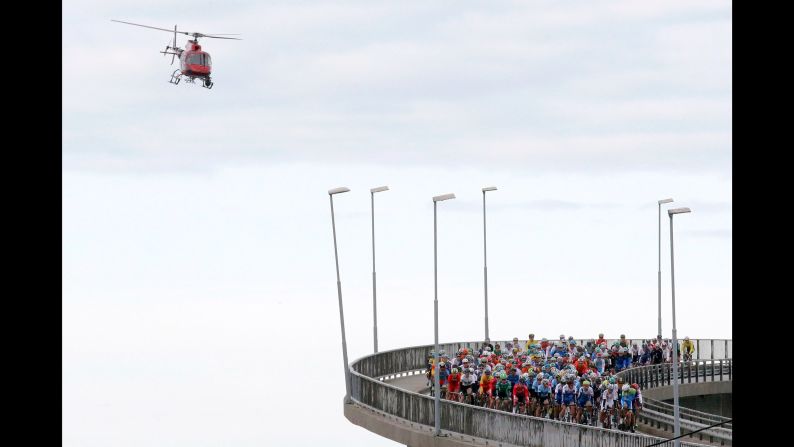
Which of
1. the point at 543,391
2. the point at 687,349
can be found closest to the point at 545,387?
the point at 543,391

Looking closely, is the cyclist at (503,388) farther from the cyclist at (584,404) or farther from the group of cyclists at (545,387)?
the cyclist at (584,404)

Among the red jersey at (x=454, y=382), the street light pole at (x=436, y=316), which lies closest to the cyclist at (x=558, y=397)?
the street light pole at (x=436, y=316)

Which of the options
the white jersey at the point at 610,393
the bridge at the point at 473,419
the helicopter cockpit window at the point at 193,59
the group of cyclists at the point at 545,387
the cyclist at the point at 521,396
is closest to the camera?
the bridge at the point at 473,419

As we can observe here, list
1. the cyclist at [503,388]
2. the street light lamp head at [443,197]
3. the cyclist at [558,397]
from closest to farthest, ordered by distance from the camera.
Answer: the cyclist at [558,397] < the cyclist at [503,388] < the street light lamp head at [443,197]

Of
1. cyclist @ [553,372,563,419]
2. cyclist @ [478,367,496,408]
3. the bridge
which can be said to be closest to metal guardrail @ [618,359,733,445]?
the bridge

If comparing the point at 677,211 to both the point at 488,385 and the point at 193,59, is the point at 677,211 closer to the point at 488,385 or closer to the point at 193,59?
the point at 488,385

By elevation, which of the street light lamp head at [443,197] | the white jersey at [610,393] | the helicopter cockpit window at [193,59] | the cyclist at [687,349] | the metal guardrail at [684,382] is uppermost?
the helicopter cockpit window at [193,59]
